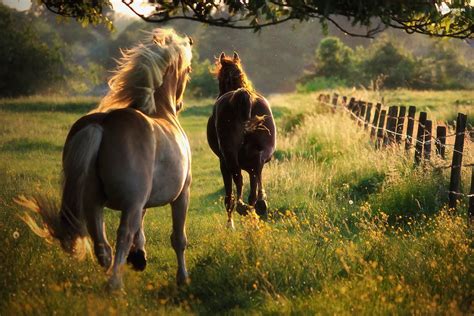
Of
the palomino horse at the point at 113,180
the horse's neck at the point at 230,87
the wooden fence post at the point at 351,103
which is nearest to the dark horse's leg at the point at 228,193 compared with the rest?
the horse's neck at the point at 230,87

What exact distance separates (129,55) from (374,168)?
18.9 feet

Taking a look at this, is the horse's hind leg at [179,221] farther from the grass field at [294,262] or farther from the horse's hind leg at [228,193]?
the horse's hind leg at [228,193]

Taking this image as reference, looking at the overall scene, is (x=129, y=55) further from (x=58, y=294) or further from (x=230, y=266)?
(x=58, y=294)

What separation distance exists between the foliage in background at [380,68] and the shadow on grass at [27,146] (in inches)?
1191

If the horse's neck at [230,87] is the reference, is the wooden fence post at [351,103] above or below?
below

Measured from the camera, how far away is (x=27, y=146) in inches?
828

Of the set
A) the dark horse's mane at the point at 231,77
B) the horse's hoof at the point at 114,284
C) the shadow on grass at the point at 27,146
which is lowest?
the shadow on grass at the point at 27,146

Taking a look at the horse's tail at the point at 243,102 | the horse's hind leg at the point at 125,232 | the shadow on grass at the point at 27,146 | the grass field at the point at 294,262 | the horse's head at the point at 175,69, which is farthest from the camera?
the shadow on grass at the point at 27,146

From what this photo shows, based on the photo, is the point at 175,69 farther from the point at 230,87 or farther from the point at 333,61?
the point at 333,61

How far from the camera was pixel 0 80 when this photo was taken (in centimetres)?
5019

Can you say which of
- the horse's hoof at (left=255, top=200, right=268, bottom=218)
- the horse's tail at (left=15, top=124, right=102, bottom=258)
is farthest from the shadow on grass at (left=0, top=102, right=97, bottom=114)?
the horse's tail at (left=15, top=124, right=102, bottom=258)

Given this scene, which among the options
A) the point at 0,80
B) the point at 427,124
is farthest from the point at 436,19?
the point at 0,80

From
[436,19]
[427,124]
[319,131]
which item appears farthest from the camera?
[319,131]

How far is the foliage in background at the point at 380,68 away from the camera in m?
51.4
